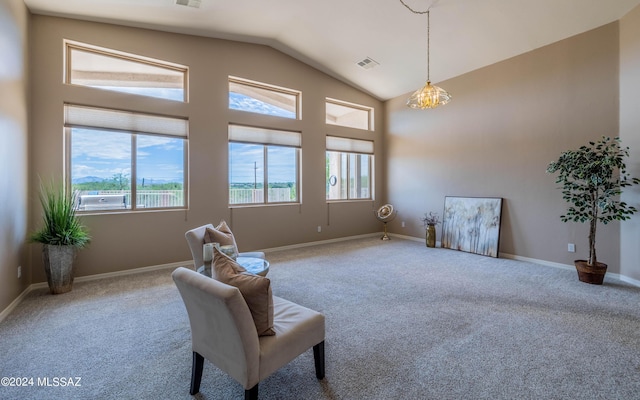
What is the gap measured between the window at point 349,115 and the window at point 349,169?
53 centimetres

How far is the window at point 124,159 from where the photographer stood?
4.05 meters

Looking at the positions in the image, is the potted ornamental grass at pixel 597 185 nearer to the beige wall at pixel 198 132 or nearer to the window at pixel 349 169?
the window at pixel 349 169

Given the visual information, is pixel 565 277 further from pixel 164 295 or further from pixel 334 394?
pixel 164 295

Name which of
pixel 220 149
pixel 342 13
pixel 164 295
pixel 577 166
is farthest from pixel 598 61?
pixel 164 295

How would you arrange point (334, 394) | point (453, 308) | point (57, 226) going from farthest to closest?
point (57, 226) → point (453, 308) → point (334, 394)

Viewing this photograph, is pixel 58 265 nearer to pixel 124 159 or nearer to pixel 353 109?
pixel 124 159

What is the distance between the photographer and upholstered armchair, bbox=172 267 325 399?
1.45 meters

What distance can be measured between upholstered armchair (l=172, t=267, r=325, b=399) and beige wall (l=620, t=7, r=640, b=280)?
4570 millimetres

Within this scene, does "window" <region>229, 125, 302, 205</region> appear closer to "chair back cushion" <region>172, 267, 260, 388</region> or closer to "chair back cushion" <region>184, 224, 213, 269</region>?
"chair back cushion" <region>184, 224, 213, 269</region>

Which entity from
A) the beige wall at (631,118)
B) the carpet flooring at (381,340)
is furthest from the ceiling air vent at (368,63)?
the carpet flooring at (381,340)

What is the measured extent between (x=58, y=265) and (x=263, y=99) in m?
4.17

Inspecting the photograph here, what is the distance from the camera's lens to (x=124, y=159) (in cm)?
437

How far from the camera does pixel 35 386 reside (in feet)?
6.26

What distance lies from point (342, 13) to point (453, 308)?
14.7ft
